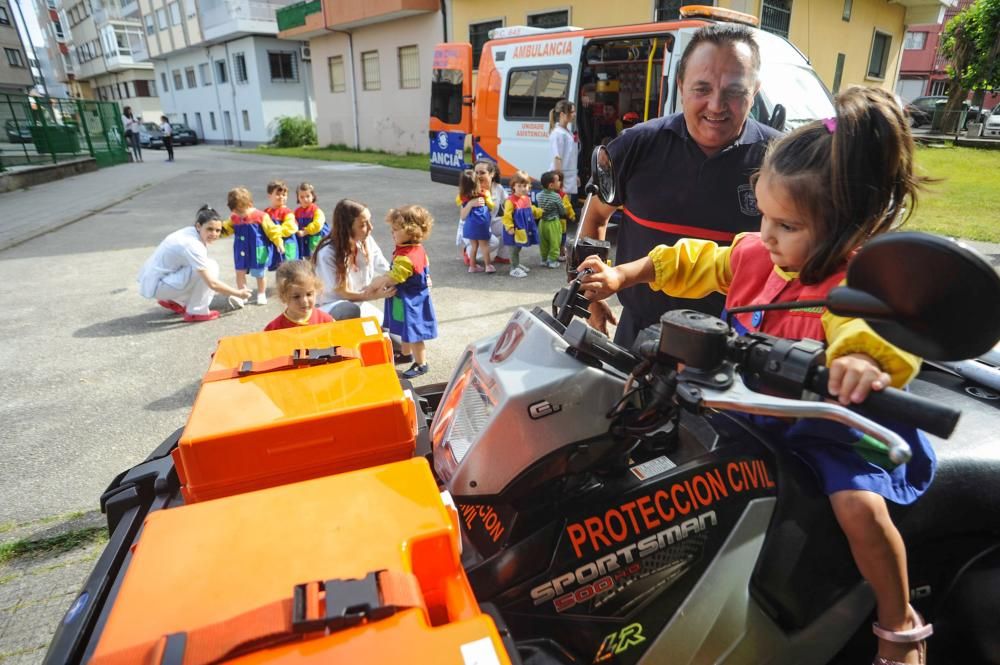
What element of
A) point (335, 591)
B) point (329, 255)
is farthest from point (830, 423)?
point (329, 255)

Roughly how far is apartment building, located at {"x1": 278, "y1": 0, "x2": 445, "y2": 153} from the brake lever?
23248 millimetres

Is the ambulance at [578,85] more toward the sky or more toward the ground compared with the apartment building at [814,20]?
more toward the ground

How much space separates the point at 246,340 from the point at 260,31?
37036mm

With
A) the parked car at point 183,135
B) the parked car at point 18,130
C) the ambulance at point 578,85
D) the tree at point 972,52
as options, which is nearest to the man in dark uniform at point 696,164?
the ambulance at point 578,85

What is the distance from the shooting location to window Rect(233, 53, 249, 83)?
114 feet

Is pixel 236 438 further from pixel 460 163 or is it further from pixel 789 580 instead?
pixel 460 163

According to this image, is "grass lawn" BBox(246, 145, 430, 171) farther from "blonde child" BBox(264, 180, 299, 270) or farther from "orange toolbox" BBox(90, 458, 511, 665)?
"orange toolbox" BBox(90, 458, 511, 665)

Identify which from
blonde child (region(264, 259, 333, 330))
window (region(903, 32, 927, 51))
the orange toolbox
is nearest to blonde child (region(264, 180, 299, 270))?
blonde child (region(264, 259, 333, 330))

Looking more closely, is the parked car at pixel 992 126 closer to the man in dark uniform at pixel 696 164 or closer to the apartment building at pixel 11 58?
the man in dark uniform at pixel 696 164

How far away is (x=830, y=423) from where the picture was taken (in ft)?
4.56

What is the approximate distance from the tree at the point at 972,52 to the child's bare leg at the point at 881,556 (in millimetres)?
30152

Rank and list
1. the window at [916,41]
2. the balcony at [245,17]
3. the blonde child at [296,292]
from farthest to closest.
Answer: the window at [916,41], the balcony at [245,17], the blonde child at [296,292]

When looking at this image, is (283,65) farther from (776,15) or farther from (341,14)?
(776,15)

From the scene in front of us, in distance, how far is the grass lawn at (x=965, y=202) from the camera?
28.0ft
